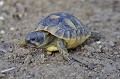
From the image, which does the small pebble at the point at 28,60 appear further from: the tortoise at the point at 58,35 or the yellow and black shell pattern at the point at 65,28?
the yellow and black shell pattern at the point at 65,28

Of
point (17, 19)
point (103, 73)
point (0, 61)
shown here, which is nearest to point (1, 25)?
point (17, 19)

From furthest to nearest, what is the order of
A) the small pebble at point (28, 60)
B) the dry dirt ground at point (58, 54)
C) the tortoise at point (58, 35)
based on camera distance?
Result: the tortoise at point (58, 35) → the small pebble at point (28, 60) → the dry dirt ground at point (58, 54)

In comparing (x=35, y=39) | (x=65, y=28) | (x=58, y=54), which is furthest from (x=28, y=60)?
(x=65, y=28)

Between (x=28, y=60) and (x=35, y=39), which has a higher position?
(x=35, y=39)

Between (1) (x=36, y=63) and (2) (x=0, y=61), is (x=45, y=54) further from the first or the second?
(2) (x=0, y=61)

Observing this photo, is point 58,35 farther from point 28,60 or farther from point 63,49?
point 28,60

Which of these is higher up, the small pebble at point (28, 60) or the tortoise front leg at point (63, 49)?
the tortoise front leg at point (63, 49)

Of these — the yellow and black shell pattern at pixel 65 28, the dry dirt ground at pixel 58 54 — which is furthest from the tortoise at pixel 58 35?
the dry dirt ground at pixel 58 54
